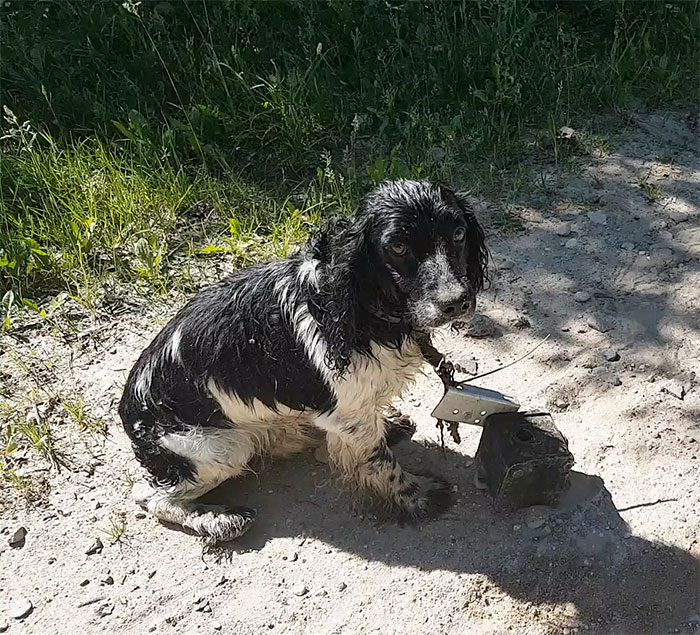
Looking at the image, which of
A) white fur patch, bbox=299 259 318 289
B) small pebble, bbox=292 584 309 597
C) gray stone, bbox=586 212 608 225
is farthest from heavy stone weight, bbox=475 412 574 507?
gray stone, bbox=586 212 608 225

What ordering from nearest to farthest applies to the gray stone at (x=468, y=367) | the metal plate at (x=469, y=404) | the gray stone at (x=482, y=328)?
the metal plate at (x=469, y=404), the gray stone at (x=468, y=367), the gray stone at (x=482, y=328)

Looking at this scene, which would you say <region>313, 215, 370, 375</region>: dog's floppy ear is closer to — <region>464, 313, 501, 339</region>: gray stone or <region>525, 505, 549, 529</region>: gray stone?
<region>525, 505, 549, 529</region>: gray stone

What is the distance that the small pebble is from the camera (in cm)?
334

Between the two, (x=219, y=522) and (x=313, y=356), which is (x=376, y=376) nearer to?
(x=313, y=356)

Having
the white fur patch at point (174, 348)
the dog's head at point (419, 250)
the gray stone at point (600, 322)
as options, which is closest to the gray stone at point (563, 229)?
the gray stone at point (600, 322)

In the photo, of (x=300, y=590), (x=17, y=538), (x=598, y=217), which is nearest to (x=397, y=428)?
(x=300, y=590)

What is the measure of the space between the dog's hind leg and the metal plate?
0.83 meters

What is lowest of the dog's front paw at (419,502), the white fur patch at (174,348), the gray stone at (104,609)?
the dog's front paw at (419,502)

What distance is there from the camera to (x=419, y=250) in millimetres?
2934

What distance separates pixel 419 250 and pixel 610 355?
5.14ft

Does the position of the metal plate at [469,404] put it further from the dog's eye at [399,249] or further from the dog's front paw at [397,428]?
the dog's eye at [399,249]

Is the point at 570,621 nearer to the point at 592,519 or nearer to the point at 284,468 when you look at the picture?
the point at 592,519

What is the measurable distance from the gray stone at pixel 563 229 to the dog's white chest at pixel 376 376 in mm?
1936

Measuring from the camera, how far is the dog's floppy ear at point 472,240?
120 inches
